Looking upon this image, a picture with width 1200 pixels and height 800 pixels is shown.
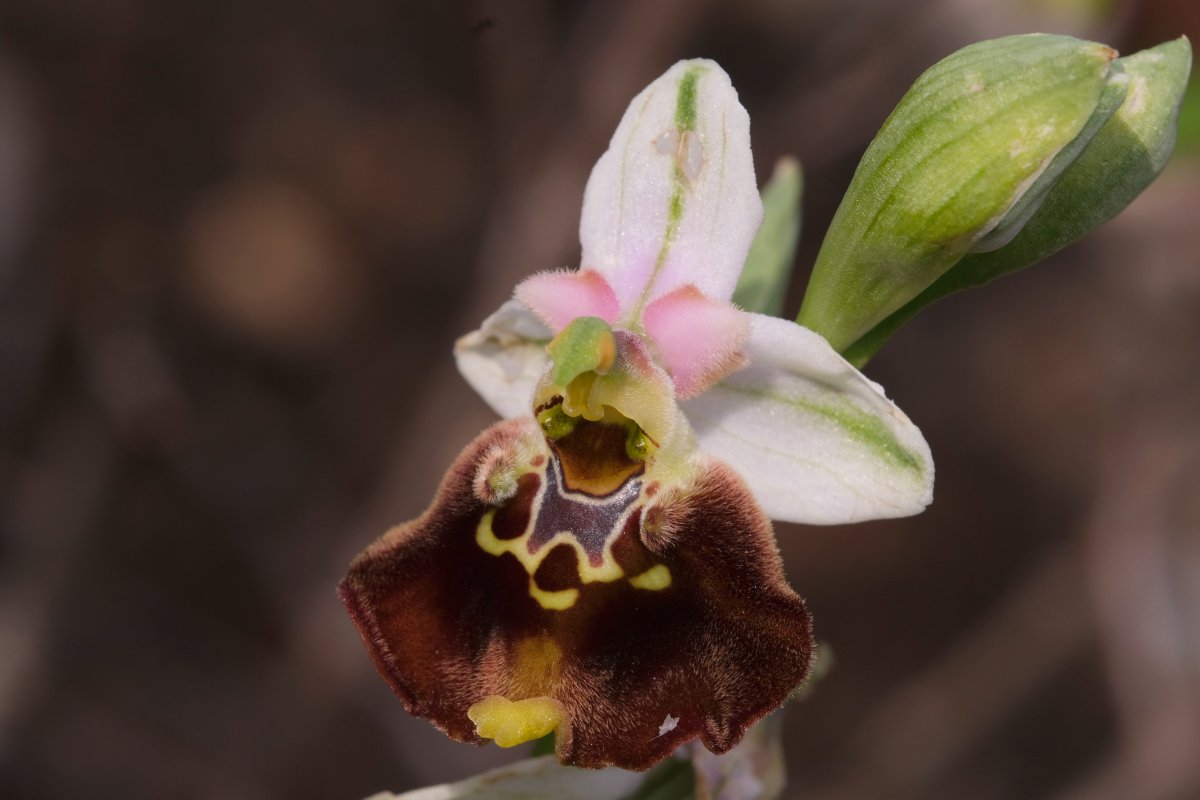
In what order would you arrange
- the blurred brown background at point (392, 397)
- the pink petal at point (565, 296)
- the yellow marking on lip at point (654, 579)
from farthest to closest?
the blurred brown background at point (392, 397) → the pink petal at point (565, 296) → the yellow marking on lip at point (654, 579)

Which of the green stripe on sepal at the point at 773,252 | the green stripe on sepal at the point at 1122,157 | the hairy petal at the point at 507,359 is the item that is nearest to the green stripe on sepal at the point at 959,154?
the green stripe on sepal at the point at 1122,157

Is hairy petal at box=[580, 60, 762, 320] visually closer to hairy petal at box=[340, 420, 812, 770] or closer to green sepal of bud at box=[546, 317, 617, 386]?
green sepal of bud at box=[546, 317, 617, 386]

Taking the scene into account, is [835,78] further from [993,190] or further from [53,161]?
[993,190]

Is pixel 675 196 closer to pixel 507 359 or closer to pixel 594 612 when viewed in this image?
pixel 507 359

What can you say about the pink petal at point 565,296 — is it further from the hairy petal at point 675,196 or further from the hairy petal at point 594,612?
the hairy petal at point 594,612

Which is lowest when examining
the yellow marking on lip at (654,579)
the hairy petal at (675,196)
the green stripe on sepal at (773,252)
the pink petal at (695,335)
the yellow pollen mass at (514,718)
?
the yellow pollen mass at (514,718)

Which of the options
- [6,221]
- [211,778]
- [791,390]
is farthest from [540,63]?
[791,390]

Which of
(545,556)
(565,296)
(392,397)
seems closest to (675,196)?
(565,296)

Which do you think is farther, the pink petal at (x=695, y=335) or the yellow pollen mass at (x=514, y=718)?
the pink petal at (x=695, y=335)
